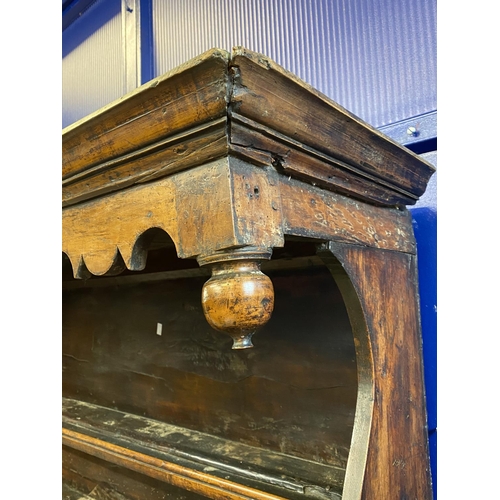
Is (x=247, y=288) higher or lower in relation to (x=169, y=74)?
lower

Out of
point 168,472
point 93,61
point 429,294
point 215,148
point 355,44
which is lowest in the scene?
point 168,472

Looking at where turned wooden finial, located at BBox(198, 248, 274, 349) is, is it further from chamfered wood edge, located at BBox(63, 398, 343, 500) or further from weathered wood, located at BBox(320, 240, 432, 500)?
chamfered wood edge, located at BBox(63, 398, 343, 500)

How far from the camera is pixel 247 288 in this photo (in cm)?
46

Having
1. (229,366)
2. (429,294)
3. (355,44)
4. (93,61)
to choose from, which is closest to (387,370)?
(429,294)

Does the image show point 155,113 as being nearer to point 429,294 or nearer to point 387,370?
point 387,370

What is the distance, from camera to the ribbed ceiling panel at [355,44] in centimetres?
97

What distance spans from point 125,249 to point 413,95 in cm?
74

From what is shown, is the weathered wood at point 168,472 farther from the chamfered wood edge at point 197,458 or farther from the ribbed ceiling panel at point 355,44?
the ribbed ceiling panel at point 355,44

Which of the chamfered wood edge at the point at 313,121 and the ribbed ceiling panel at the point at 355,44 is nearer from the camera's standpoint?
the chamfered wood edge at the point at 313,121

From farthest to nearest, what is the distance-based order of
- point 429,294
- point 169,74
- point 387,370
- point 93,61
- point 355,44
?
point 93,61 < point 355,44 < point 429,294 < point 387,370 < point 169,74

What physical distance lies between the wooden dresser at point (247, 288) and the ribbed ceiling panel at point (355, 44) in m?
0.31

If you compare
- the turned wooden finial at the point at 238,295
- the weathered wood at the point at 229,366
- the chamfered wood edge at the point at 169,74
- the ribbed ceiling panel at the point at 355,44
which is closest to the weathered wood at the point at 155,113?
the chamfered wood edge at the point at 169,74

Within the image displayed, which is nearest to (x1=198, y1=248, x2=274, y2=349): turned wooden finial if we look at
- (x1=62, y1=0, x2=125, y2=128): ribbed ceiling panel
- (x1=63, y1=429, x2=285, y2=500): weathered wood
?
(x1=63, y1=429, x2=285, y2=500): weathered wood

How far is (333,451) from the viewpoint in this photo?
2.99 ft
